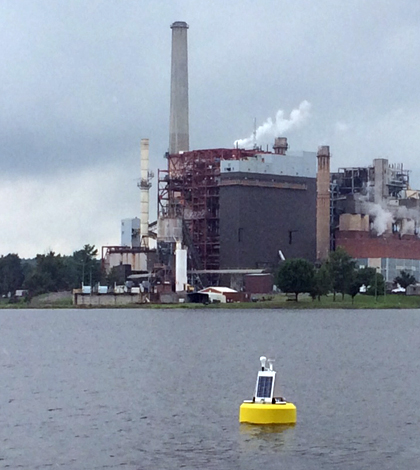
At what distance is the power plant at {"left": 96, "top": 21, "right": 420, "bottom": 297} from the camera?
16762 centimetres

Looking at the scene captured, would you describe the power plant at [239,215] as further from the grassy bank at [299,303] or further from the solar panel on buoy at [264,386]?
the solar panel on buoy at [264,386]

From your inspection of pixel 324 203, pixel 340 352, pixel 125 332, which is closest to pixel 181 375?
pixel 340 352

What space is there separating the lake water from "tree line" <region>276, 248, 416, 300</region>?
5880 centimetres

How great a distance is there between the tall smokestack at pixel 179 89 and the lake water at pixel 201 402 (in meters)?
83.6

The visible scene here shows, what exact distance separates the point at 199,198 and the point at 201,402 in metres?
121

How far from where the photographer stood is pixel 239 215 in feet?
548

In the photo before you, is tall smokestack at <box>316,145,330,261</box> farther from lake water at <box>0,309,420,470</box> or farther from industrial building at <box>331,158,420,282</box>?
lake water at <box>0,309,420,470</box>

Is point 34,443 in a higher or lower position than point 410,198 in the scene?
lower

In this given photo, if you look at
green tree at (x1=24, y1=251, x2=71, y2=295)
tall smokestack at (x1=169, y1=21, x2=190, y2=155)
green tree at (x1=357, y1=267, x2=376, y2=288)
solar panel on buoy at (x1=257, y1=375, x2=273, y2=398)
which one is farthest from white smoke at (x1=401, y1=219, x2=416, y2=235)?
solar panel on buoy at (x1=257, y1=375, x2=273, y2=398)

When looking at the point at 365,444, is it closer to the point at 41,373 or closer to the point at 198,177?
the point at 41,373

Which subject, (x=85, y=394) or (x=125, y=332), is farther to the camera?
(x=125, y=332)

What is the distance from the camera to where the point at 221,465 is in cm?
3612

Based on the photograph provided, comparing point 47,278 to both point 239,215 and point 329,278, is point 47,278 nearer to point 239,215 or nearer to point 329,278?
point 239,215

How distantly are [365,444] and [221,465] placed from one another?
17.9ft
